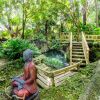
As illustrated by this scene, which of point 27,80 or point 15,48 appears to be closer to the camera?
point 27,80

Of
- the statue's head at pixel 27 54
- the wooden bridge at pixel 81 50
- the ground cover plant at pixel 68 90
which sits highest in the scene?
the statue's head at pixel 27 54

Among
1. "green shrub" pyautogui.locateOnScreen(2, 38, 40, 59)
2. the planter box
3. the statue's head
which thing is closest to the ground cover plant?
the planter box

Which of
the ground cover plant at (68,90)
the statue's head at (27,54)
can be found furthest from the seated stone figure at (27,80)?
the ground cover plant at (68,90)

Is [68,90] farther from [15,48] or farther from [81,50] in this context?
[81,50]

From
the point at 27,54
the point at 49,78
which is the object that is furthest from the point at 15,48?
the point at 27,54

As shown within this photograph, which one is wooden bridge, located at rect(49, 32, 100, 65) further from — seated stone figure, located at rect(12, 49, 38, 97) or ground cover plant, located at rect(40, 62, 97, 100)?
seated stone figure, located at rect(12, 49, 38, 97)

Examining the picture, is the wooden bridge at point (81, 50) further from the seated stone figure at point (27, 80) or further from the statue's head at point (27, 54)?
the statue's head at point (27, 54)

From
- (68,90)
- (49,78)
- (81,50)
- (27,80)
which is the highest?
(27,80)

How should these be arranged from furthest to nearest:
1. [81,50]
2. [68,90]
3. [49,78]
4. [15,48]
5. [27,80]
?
1. [81,50]
2. [15,48]
3. [49,78]
4. [68,90]
5. [27,80]

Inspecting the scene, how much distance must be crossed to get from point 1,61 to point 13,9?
40.4 feet

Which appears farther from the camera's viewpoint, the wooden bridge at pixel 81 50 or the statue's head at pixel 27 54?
the wooden bridge at pixel 81 50

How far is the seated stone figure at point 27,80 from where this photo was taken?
19.4 ft

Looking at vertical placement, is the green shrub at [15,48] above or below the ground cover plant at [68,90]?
above

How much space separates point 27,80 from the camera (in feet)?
20.0
